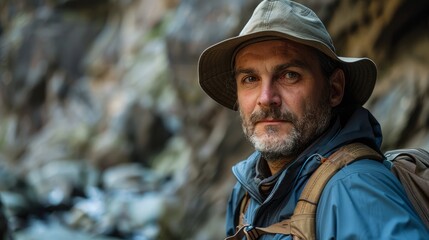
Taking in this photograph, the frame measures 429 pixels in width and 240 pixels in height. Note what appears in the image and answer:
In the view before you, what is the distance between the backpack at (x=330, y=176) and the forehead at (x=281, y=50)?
458 millimetres

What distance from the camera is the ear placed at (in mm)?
2462

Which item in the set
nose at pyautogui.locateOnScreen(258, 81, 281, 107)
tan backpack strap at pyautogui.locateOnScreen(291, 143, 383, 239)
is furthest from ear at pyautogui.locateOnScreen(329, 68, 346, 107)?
tan backpack strap at pyautogui.locateOnScreen(291, 143, 383, 239)

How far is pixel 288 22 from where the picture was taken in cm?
224

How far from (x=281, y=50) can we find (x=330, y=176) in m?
0.62

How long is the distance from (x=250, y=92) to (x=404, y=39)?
19.9 feet

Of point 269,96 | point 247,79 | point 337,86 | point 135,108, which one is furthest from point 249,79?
point 135,108

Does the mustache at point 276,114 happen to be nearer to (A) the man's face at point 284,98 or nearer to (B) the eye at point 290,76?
(A) the man's face at point 284,98

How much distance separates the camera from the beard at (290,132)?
2.31m

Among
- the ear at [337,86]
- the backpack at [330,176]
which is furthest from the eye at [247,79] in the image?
the backpack at [330,176]

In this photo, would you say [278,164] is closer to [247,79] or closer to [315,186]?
[247,79]

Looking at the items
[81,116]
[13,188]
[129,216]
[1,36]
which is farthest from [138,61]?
[1,36]

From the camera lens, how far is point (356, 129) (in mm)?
2117

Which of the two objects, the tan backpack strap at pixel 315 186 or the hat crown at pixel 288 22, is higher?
the hat crown at pixel 288 22

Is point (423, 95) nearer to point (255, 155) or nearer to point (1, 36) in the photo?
point (255, 155)
